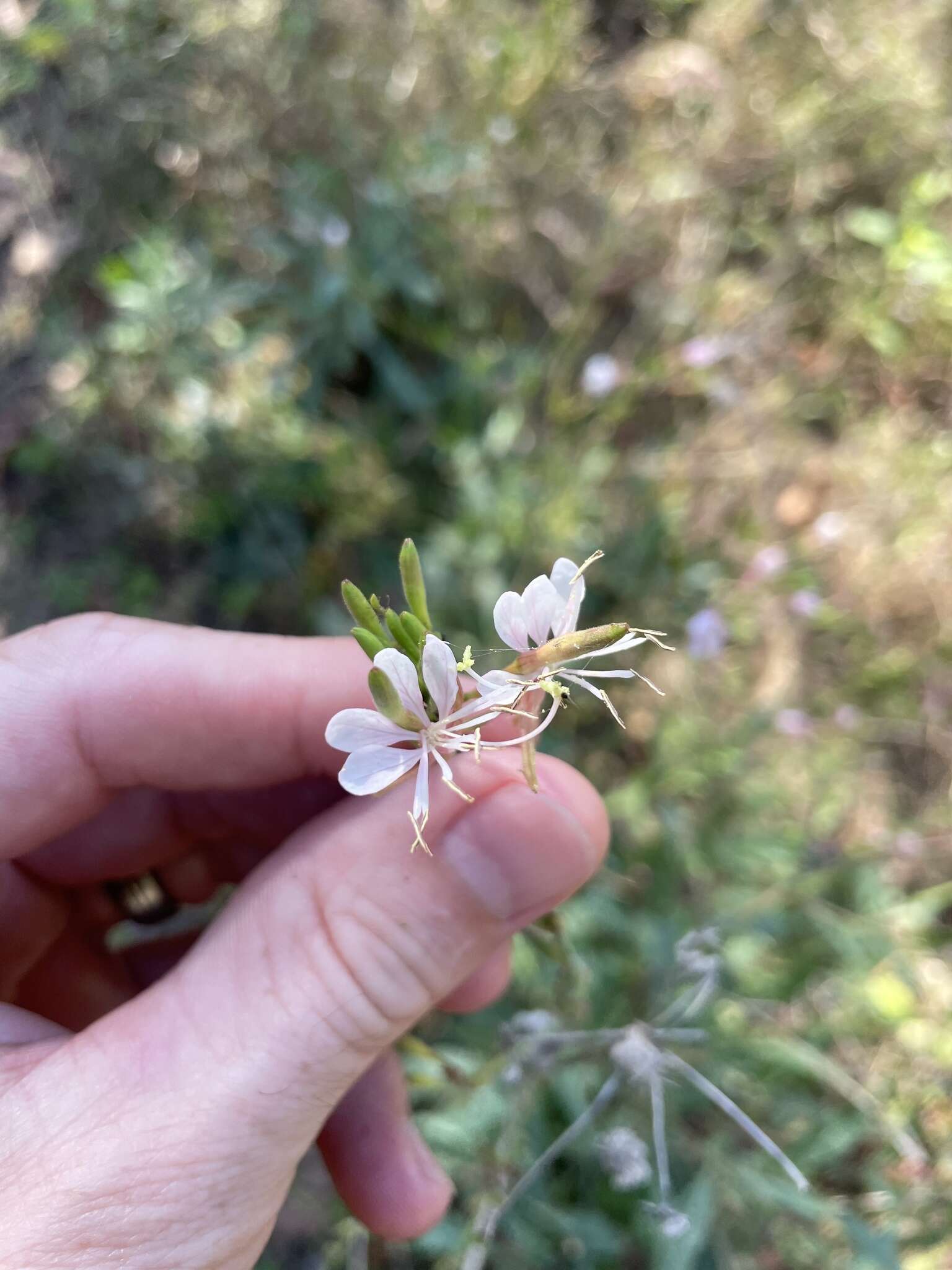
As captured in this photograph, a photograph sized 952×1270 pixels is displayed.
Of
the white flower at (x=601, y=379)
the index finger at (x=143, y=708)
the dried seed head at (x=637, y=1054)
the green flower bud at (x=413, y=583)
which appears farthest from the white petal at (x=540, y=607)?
the white flower at (x=601, y=379)

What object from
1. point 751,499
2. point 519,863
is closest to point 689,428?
point 751,499

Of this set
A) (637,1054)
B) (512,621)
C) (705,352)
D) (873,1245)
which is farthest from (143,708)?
(705,352)

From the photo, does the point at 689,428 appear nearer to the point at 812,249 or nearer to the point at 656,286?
the point at 656,286

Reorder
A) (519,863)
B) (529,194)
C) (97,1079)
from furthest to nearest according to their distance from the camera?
(529,194)
(519,863)
(97,1079)

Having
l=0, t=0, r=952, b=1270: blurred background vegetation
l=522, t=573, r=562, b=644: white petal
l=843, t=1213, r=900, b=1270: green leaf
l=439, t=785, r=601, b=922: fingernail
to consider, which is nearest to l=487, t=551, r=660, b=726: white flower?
l=522, t=573, r=562, b=644: white petal

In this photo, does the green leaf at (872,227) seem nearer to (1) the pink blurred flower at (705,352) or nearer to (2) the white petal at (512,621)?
(1) the pink blurred flower at (705,352)

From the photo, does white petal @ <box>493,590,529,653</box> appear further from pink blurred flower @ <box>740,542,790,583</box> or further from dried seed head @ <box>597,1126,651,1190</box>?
pink blurred flower @ <box>740,542,790,583</box>

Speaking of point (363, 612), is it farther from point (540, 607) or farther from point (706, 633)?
point (706, 633)
